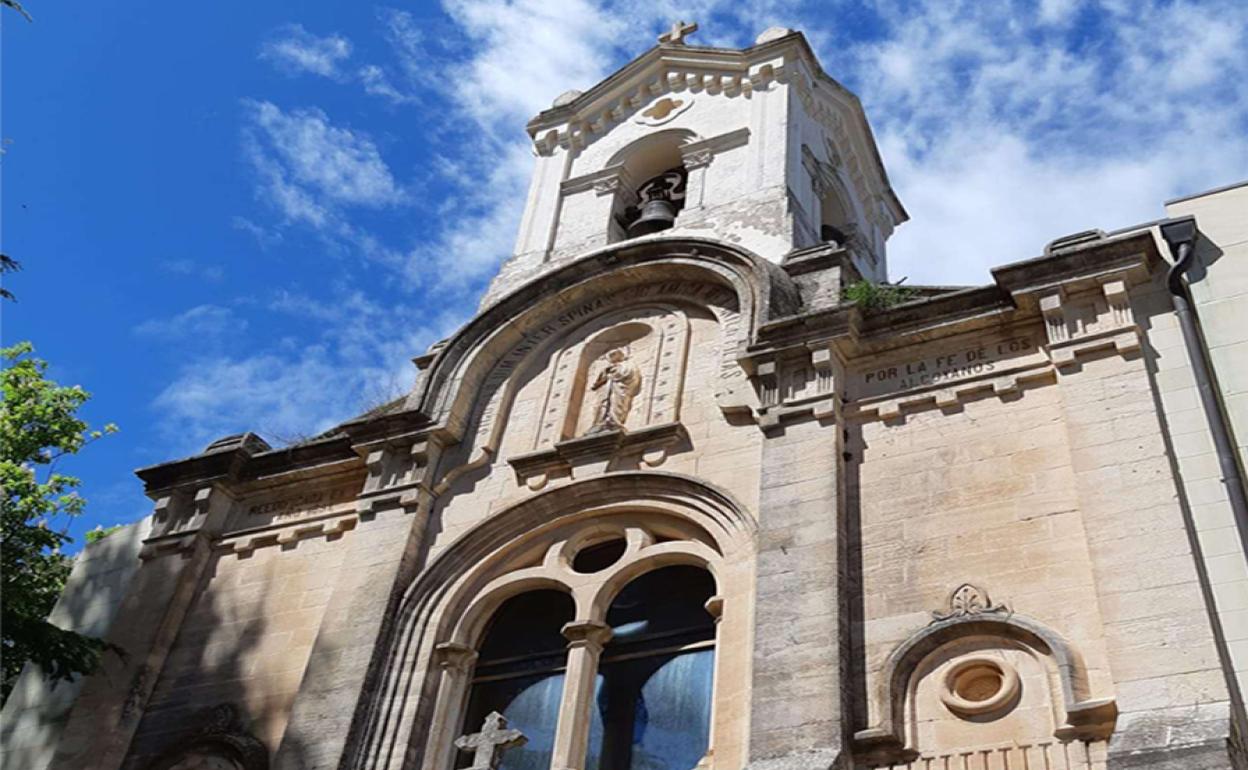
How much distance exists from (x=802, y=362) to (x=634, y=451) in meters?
1.86

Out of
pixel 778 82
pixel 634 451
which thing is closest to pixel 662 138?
pixel 778 82

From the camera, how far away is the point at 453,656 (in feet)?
40.1

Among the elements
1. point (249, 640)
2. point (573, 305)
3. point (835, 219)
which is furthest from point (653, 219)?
point (249, 640)

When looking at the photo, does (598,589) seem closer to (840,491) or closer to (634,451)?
(634,451)

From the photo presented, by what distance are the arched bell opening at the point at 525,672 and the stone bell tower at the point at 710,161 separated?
208 inches

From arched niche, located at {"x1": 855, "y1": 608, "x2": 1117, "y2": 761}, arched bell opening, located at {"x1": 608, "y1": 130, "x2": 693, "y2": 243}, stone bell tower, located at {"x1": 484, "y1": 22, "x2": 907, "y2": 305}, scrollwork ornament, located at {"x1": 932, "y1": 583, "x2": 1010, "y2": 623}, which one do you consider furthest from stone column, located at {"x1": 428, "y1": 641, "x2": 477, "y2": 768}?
arched bell opening, located at {"x1": 608, "y1": 130, "x2": 693, "y2": 243}

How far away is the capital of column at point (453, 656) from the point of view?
12.2 meters

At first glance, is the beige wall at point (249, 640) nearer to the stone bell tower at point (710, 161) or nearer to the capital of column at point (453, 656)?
the capital of column at point (453, 656)

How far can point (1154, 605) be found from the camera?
9.20 metres

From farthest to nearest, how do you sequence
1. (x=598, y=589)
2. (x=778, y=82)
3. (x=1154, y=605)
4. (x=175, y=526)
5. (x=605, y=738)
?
1. (x=778, y=82)
2. (x=175, y=526)
3. (x=598, y=589)
4. (x=605, y=738)
5. (x=1154, y=605)

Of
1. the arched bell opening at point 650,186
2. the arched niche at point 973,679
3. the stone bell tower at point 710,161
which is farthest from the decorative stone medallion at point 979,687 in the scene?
the arched bell opening at point 650,186

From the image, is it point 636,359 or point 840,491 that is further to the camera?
point 636,359

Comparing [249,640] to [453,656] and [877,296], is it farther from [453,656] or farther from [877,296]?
[877,296]

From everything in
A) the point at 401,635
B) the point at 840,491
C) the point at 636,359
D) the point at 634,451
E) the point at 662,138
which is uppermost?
the point at 662,138
